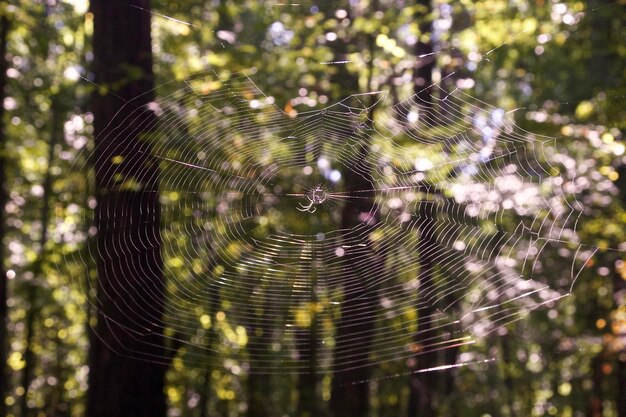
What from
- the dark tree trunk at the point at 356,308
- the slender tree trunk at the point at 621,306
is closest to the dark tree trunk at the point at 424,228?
the dark tree trunk at the point at 356,308

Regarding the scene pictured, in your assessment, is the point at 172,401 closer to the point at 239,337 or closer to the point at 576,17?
the point at 239,337

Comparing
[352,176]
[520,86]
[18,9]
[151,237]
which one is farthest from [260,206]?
[520,86]

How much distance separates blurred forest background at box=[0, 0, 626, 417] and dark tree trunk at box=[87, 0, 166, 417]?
0.8 inches

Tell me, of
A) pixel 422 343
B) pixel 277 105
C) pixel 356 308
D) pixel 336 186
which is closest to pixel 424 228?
pixel 356 308

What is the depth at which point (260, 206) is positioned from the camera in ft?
27.7

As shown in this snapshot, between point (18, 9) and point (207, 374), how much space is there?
9.23 m

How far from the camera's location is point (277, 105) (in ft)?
20.2

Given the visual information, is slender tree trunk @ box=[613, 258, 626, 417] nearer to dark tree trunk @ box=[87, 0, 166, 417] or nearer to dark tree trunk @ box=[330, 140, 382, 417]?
dark tree trunk @ box=[330, 140, 382, 417]

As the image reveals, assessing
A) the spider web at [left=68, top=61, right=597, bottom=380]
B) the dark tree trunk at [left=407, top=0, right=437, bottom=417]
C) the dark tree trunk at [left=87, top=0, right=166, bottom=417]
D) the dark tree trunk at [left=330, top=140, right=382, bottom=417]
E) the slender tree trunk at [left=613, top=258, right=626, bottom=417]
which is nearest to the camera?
Answer: the dark tree trunk at [left=87, top=0, right=166, bottom=417]

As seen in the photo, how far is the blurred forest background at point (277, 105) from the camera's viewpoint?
4.91 meters

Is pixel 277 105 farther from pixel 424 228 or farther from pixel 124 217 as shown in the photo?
pixel 124 217

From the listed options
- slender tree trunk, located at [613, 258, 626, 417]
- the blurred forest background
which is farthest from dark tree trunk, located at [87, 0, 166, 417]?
slender tree trunk, located at [613, 258, 626, 417]

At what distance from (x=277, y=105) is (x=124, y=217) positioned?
200 cm

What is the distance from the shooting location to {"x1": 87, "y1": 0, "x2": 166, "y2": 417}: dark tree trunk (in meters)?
4.69
